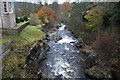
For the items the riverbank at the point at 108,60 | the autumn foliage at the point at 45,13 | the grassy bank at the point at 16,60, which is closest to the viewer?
the grassy bank at the point at 16,60

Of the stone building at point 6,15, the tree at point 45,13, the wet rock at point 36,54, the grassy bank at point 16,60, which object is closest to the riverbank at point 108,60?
the wet rock at point 36,54

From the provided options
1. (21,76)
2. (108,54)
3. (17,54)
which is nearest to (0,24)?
(17,54)

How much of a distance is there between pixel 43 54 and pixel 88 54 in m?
7.80

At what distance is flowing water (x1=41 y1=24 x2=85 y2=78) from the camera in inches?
653

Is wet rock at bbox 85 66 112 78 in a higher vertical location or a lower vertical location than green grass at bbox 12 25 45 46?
lower

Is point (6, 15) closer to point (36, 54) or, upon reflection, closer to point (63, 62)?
point (36, 54)

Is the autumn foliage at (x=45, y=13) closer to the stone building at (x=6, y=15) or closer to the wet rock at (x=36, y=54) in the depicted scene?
the stone building at (x=6, y=15)

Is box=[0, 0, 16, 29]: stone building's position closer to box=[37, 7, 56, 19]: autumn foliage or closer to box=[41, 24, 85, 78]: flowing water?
box=[41, 24, 85, 78]: flowing water

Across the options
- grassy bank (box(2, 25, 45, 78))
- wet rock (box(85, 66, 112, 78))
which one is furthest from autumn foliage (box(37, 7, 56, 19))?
wet rock (box(85, 66, 112, 78))

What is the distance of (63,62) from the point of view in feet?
65.6

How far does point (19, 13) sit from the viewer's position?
49375 millimetres

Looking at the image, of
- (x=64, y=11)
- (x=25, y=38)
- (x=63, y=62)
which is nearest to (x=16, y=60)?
(x=25, y=38)

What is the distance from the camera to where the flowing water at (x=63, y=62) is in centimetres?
1658

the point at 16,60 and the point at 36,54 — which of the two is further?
the point at 36,54
